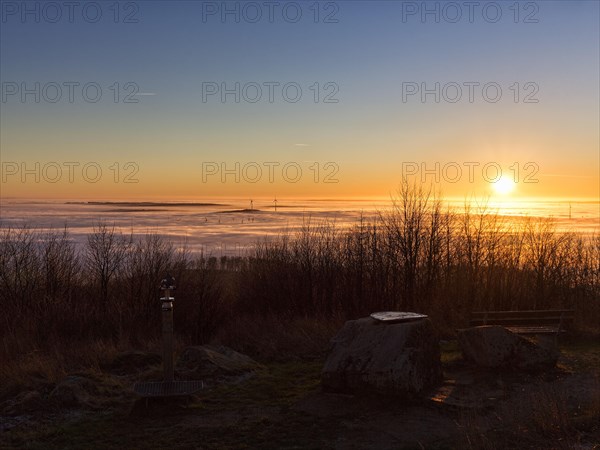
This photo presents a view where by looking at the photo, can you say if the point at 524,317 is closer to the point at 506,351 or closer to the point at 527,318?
the point at 527,318

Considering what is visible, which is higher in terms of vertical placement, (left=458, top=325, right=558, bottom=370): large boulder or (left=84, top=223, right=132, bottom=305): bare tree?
(left=84, top=223, right=132, bottom=305): bare tree

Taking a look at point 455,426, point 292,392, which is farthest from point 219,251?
point 455,426

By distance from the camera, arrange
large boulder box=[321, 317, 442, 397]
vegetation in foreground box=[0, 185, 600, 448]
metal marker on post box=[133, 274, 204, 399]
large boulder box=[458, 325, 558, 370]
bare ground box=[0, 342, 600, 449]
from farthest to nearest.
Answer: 1. vegetation in foreground box=[0, 185, 600, 448]
2. large boulder box=[458, 325, 558, 370]
3. large boulder box=[321, 317, 442, 397]
4. metal marker on post box=[133, 274, 204, 399]
5. bare ground box=[0, 342, 600, 449]

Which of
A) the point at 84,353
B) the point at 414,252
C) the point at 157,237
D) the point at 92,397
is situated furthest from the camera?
the point at 157,237

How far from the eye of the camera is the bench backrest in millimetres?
13445

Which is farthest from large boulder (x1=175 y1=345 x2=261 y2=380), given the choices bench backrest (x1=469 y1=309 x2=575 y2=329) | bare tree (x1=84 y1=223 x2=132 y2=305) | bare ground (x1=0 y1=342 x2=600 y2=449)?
bare tree (x1=84 y1=223 x2=132 y2=305)

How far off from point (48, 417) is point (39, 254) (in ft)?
46.9

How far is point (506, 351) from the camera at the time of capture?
400 inches

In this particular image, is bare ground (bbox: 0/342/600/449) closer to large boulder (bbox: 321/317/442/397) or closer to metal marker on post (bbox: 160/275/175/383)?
large boulder (bbox: 321/317/442/397)

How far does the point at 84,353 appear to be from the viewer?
11273 mm

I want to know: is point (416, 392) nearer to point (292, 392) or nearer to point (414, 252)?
point (292, 392)

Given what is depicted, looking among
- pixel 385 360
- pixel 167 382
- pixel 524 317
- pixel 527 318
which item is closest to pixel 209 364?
pixel 167 382

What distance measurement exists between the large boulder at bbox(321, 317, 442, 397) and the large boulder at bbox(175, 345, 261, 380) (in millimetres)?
2129

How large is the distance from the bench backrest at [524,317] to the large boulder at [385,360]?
15.0 feet
